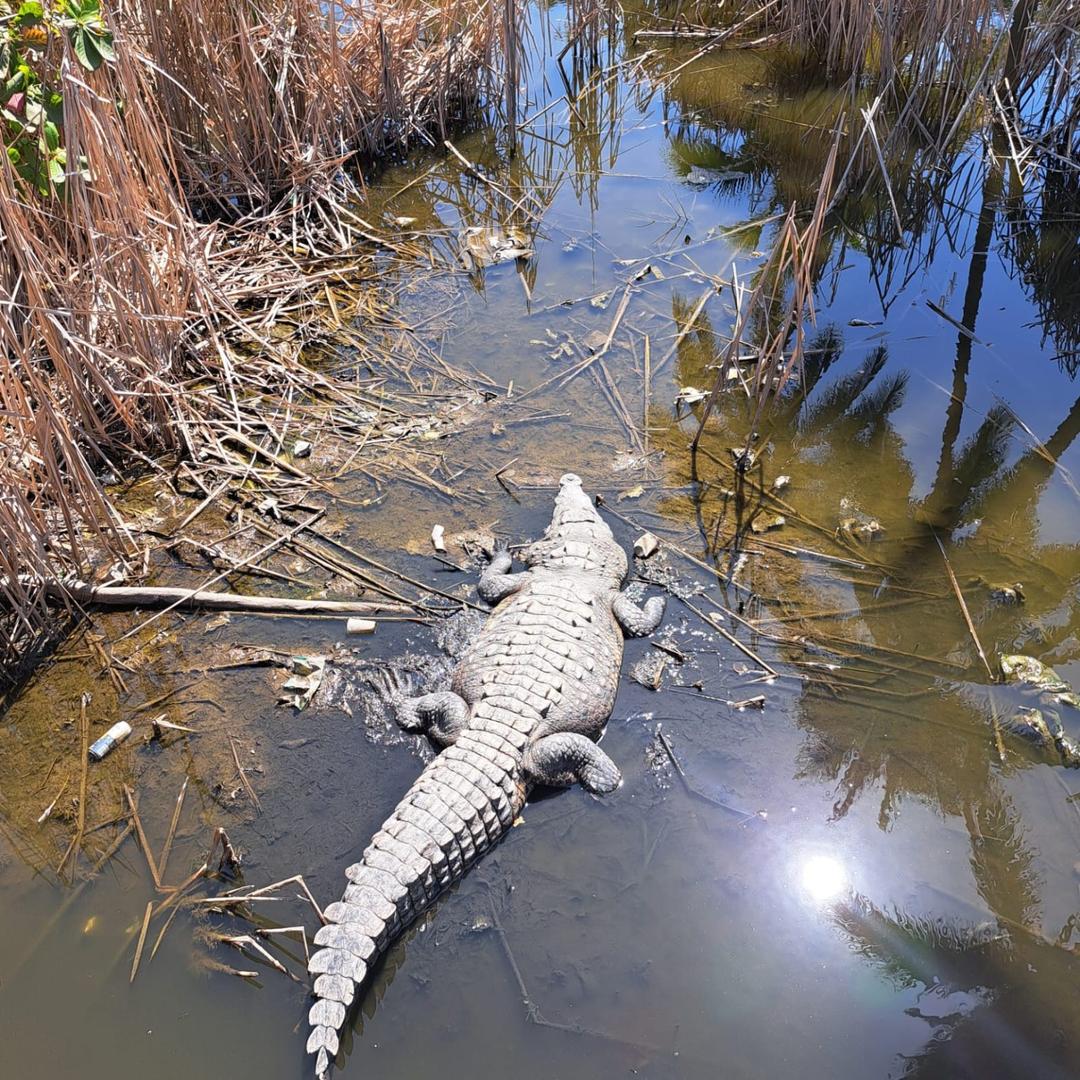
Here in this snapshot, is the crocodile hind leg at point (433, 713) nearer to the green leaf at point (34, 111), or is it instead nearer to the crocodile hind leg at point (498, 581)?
the crocodile hind leg at point (498, 581)

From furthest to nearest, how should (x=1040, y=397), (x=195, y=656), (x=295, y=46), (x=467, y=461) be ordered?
(x=295, y=46) < (x=1040, y=397) < (x=467, y=461) < (x=195, y=656)

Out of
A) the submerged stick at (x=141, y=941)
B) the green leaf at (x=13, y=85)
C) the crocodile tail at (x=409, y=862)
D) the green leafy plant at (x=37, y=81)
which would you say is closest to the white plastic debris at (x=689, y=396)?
the crocodile tail at (x=409, y=862)

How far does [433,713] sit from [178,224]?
2.98 m

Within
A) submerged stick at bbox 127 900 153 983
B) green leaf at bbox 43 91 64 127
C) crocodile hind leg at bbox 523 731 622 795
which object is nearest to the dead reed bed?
green leaf at bbox 43 91 64 127

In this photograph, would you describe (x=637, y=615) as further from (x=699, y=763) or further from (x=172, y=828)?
(x=172, y=828)

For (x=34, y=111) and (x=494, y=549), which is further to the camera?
(x=494, y=549)

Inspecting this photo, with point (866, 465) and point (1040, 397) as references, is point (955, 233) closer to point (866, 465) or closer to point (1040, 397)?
point (1040, 397)

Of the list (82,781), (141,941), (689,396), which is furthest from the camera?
(689,396)

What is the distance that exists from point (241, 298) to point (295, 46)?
199cm

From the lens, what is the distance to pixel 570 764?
146 inches

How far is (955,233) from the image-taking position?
6992 mm

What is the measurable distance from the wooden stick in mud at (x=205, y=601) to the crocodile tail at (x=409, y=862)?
3.36ft

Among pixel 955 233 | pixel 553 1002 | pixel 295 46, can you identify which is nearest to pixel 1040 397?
pixel 955 233

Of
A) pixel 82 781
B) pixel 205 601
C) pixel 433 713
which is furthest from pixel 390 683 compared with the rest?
pixel 82 781
